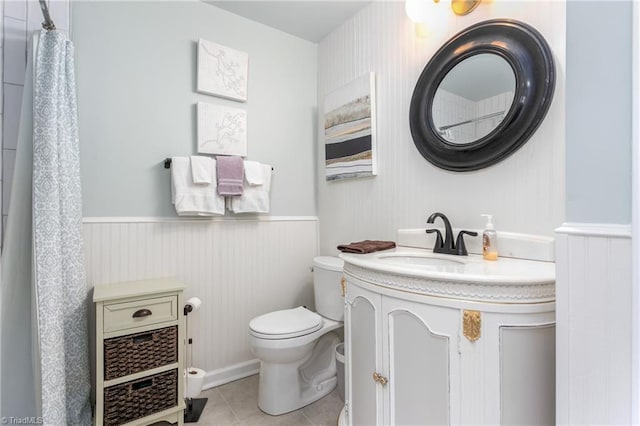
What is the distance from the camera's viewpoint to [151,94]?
A: 185 centimetres

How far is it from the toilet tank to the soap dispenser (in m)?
0.82

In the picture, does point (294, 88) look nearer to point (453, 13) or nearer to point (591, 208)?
point (453, 13)

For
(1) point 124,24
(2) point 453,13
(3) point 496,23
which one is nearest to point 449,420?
(3) point 496,23

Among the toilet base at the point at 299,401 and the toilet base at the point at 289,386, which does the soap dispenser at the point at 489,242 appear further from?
the toilet base at the point at 299,401

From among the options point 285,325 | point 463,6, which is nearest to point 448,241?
point 285,325

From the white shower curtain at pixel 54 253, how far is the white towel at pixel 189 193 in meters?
0.47

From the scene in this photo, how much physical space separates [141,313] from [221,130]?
1.20 m

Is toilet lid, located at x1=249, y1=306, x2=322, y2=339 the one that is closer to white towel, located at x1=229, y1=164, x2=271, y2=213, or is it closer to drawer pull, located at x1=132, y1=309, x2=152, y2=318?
drawer pull, located at x1=132, y1=309, x2=152, y2=318

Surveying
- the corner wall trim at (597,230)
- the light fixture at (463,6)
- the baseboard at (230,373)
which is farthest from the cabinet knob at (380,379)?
the light fixture at (463,6)

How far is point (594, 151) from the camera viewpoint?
30.6 inches

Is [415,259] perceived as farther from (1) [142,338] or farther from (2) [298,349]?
(1) [142,338]

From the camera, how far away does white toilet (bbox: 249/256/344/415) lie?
1.65m

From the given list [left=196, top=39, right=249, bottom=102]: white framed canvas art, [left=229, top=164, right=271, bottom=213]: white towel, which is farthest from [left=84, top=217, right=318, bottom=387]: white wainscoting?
[left=196, top=39, right=249, bottom=102]: white framed canvas art

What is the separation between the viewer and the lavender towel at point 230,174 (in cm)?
197
